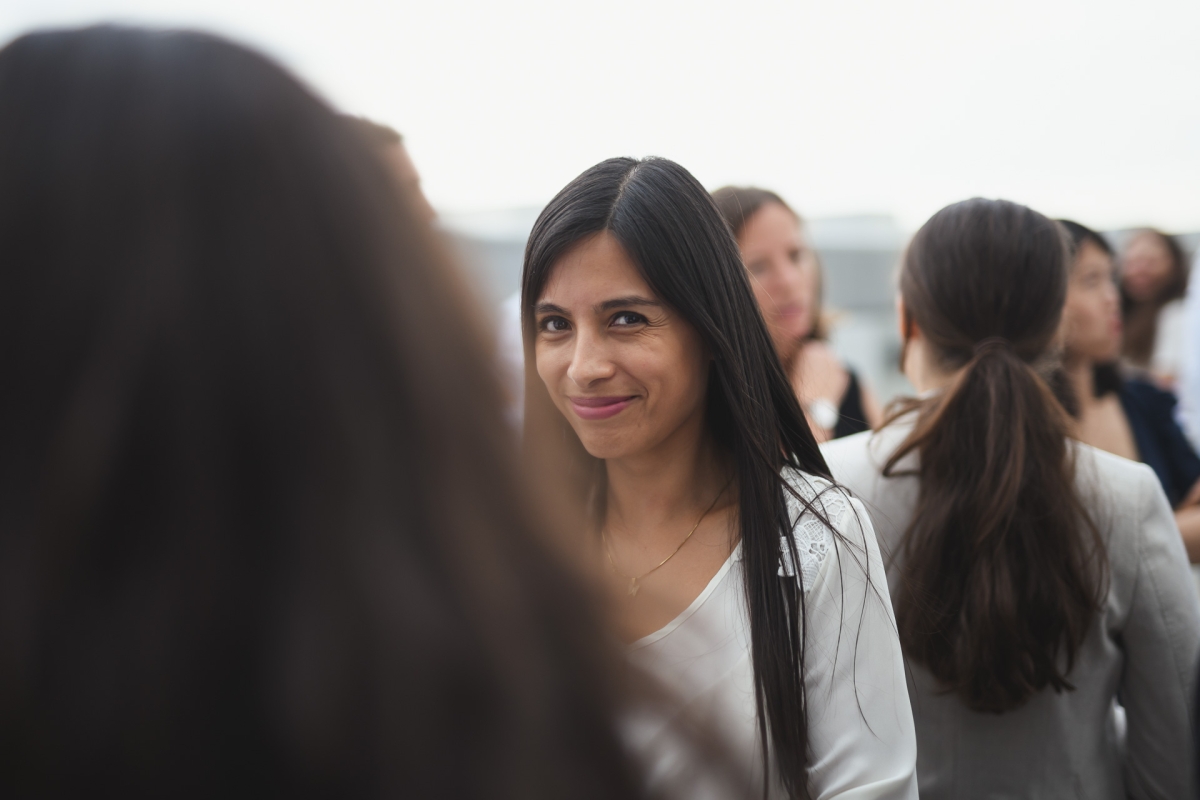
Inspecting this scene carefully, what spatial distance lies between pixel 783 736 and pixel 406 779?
3.32 ft

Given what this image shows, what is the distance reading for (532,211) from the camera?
287 inches

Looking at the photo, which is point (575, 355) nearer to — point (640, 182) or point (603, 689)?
point (640, 182)

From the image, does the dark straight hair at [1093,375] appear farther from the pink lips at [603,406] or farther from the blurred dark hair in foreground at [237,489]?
the blurred dark hair in foreground at [237,489]

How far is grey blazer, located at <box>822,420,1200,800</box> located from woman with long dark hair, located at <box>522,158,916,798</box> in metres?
0.48

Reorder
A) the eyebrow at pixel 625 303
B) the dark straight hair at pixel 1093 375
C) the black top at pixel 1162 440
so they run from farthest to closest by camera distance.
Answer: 1. the black top at pixel 1162 440
2. the dark straight hair at pixel 1093 375
3. the eyebrow at pixel 625 303

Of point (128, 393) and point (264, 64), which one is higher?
point (264, 64)

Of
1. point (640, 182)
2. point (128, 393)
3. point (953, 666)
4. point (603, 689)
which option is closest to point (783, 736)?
point (953, 666)

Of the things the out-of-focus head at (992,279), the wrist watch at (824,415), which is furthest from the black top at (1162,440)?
the out-of-focus head at (992,279)

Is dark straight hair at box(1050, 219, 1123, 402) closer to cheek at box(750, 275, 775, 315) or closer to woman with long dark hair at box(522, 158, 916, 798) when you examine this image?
cheek at box(750, 275, 775, 315)

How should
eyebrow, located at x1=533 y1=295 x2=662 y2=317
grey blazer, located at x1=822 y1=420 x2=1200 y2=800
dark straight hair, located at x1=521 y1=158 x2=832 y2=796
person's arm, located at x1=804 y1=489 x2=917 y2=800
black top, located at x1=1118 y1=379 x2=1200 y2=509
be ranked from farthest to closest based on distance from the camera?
black top, located at x1=1118 y1=379 x2=1200 y2=509 → grey blazer, located at x1=822 y1=420 x2=1200 y2=800 → eyebrow, located at x1=533 y1=295 x2=662 y2=317 → dark straight hair, located at x1=521 y1=158 x2=832 y2=796 → person's arm, located at x1=804 y1=489 x2=917 y2=800

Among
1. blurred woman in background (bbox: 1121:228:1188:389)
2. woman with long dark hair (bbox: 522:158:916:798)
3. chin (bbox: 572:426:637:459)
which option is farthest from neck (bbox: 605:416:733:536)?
blurred woman in background (bbox: 1121:228:1188:389)

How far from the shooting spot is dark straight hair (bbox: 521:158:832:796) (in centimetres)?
150

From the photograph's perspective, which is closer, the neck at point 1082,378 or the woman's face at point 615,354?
the woman's face at point 615,354

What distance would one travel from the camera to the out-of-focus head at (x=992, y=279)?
1.96 metres
